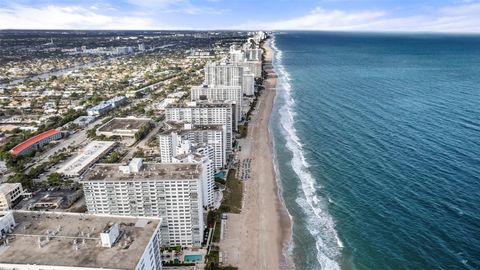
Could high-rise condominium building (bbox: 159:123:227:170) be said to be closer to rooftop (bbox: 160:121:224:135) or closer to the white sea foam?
rooftop (bbox: 160:121:224:135)

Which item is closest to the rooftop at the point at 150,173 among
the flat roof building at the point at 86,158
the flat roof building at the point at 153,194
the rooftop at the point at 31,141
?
the flat roof building at the point at 153,194

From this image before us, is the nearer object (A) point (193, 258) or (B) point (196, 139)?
(A) point (193, 258)

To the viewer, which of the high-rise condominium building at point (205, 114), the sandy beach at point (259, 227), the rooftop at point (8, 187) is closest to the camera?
the sandy beach at point (259, 227)

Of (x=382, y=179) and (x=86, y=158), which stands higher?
(x=382, y=179)

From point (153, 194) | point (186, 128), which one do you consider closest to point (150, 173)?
point (153, 194)

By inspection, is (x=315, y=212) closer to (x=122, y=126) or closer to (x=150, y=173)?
(x=150, y=173)

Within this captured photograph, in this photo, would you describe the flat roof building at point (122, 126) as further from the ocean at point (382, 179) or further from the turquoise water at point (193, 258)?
the turquoise water at point (193, 258)

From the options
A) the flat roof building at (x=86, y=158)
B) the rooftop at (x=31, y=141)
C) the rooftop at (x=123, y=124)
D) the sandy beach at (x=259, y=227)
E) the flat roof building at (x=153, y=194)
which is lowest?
the sandy beach at (x=259, y=227)
